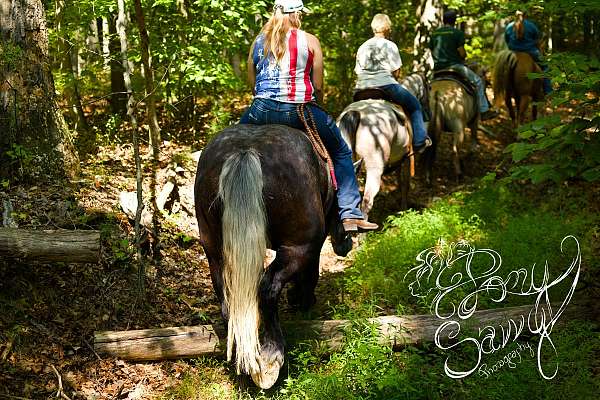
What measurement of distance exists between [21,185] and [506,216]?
6.03 metres

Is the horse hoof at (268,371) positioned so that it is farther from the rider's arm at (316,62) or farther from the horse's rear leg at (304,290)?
the rider's arm at (316,62)

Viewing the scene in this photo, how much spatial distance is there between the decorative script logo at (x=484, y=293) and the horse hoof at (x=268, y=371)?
1349mm

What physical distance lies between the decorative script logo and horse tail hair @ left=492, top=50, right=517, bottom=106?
6597 mm

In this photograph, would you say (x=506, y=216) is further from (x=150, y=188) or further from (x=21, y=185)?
(x=21, y=185)

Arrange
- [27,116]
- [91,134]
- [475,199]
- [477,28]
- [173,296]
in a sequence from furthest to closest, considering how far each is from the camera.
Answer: [477,28], [91,134], [475,199], [27,116], [173,296]

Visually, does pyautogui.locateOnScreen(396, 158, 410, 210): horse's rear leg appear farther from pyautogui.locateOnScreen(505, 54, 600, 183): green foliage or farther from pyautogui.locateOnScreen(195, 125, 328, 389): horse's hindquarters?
pyautogui.locateOnScreen(195, 125, 328, 389): horse's hindquarters

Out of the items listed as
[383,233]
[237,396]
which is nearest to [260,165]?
[237,396]

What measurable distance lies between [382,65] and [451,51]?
3.81 m

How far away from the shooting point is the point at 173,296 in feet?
22.2

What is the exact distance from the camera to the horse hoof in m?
5.01

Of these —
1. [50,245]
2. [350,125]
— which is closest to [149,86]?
[350,125]

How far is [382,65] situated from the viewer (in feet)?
29.3

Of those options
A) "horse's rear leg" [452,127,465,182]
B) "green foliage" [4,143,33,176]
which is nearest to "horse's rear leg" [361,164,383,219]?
"horse's rear leg" [452,127,465,182]

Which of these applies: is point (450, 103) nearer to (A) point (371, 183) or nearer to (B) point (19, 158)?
(A) point (371, 183)
